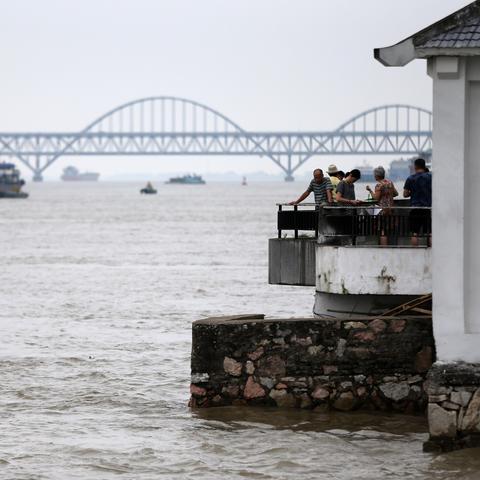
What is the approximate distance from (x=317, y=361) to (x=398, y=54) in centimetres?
339

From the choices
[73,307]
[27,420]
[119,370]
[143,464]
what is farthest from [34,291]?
[143,464]

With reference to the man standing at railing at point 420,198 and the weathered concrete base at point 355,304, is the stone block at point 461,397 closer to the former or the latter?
the weathered concrete base at point 355,304

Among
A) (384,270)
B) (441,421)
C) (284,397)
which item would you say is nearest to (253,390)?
(284,397)

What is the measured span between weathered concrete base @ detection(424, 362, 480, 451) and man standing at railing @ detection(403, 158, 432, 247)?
291 centimetres

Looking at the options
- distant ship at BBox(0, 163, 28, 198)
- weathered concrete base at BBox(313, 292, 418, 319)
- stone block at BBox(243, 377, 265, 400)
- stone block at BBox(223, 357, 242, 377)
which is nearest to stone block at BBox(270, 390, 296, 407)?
stone block at BBox(243, 377, 265, 400)

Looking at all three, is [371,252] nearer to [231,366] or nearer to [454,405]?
[231,366]

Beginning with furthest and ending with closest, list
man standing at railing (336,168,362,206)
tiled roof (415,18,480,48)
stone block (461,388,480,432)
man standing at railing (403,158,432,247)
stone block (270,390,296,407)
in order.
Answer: man standing at railing (336,168,362,206) → man standing at railing (403,158,432,247) → stone block (270,390,296,407) → stone block (461,388,480,432) → tiled roof (415,18,480,48)

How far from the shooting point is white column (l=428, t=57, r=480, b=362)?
1333 cm

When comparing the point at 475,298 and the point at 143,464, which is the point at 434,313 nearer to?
the point at 475,298

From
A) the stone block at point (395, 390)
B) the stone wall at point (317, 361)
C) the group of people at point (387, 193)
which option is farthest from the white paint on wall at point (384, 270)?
the stone block at point (395, 390)

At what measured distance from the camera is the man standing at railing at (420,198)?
636 inches

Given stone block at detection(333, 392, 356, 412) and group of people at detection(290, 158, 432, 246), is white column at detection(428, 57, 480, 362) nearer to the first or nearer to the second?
stone block at detection(333, 392, 356, 412)

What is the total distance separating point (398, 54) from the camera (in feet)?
43.4

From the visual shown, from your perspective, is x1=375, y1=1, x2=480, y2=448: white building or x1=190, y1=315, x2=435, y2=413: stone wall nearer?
x1=375, y1=1, x2=480, y2=448: white building
